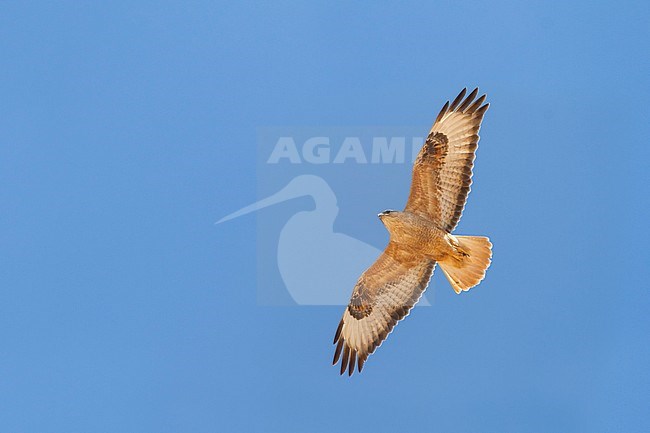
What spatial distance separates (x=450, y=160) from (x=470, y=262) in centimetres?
62

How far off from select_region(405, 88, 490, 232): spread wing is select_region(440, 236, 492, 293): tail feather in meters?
0.18

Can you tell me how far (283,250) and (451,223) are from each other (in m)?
1.27

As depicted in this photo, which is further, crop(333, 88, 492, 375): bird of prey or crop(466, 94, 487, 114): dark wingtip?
crop(466, 94, 487, 114): dark wingtip

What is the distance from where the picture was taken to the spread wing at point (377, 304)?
5.73 m

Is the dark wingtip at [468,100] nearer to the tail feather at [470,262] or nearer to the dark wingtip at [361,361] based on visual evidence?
the tail feather at [470,262]

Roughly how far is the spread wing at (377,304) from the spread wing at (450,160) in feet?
1.39

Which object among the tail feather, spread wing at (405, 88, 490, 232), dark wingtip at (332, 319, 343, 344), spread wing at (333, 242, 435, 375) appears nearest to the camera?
the tail feather

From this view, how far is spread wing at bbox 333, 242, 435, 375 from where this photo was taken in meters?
5.73

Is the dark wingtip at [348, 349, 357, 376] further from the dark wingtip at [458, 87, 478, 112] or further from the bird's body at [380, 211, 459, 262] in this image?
the dark wingtip at [458, 87, 478, 112]

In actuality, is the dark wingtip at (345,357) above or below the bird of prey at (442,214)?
below

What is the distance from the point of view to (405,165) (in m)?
6.02

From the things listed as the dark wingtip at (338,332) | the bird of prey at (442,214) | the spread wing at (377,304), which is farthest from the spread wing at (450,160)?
the dark wingtip at (338,332)

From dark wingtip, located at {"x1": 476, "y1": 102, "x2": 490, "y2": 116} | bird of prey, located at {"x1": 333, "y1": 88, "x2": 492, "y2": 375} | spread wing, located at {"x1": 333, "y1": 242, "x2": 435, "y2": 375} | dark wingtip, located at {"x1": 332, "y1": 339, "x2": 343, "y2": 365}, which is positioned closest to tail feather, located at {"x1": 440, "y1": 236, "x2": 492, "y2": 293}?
bird of prey, located at {"x1": 333, "y1": 88, "x2": 492, "y2": 375}

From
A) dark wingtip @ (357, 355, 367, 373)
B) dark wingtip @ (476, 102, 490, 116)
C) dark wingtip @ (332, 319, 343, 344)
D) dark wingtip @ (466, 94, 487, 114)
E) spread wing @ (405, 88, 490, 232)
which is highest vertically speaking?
dark wingtip @ (466, 94, 487, 114)
